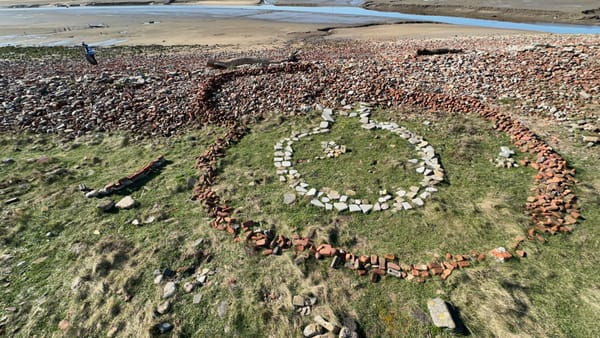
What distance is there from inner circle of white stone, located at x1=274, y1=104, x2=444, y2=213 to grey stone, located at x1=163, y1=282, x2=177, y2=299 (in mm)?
3596

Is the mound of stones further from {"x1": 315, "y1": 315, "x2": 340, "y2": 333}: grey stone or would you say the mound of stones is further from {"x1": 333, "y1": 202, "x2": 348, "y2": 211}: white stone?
{"x1": 315, "y1": 315, "x2": 340, "y2": 333}: grey stone

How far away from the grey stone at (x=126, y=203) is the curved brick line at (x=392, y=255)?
155 cm

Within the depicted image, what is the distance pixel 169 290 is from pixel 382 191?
5412mm

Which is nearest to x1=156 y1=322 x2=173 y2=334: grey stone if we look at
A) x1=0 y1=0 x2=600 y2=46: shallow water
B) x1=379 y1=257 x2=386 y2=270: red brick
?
x1=379 y1=257 x2=386 y2=270: red brick

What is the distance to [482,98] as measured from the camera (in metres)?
12.2

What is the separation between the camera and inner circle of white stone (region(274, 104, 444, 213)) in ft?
24.8

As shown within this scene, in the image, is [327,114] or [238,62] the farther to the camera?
[238,62]

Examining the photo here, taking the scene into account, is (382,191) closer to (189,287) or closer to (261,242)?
(261,242)

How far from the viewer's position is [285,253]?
6.34 metres

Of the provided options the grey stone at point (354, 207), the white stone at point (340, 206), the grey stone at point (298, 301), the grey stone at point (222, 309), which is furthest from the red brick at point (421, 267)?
the grey stone at point (222, 309)

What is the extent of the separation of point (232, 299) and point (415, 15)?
2038 inches

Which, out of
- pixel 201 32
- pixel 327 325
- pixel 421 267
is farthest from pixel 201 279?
pixel 201 32

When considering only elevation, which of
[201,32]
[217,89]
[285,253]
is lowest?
[285,253]

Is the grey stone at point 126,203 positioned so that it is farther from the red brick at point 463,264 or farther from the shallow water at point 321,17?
the shallow water at point 321,17
